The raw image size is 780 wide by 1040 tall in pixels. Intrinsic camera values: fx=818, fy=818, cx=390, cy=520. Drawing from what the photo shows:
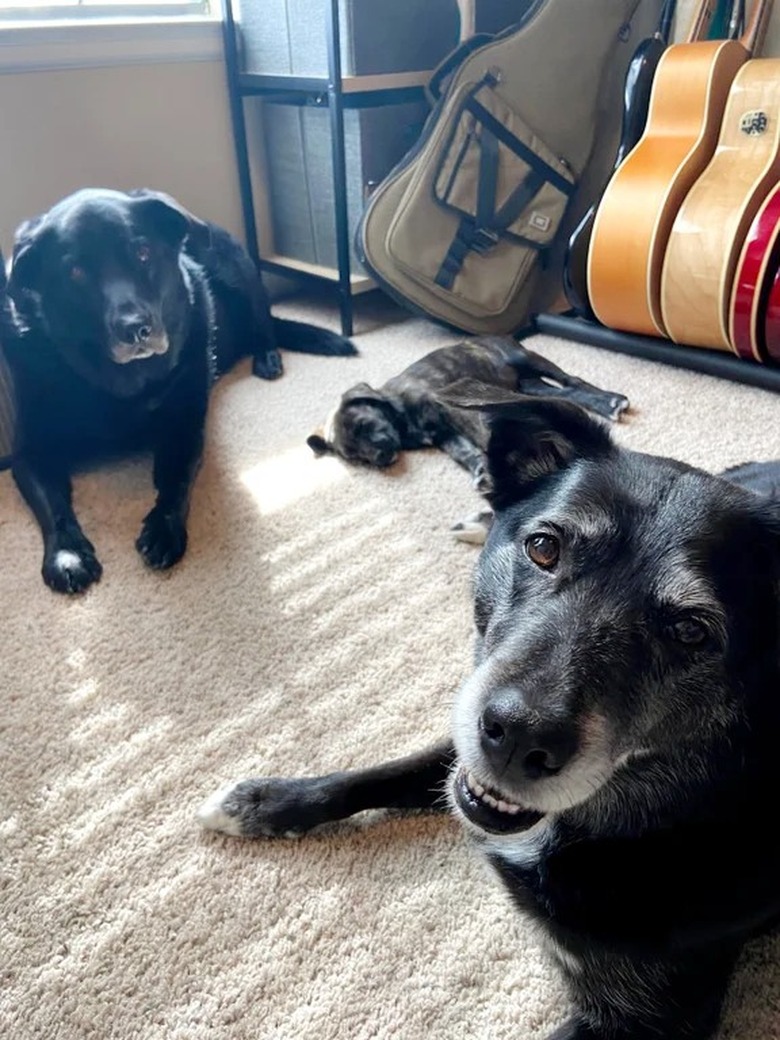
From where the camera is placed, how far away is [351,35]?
2389 mm

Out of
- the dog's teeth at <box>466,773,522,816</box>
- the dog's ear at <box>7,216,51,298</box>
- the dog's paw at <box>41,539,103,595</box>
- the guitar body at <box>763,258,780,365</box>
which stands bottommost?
the dog's paw at <box>41,539,103,595</box>

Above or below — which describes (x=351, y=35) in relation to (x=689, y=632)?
above

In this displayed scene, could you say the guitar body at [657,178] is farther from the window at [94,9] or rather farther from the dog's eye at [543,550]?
the dog's eye at [543,550]

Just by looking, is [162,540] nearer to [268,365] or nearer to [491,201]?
[268,365]

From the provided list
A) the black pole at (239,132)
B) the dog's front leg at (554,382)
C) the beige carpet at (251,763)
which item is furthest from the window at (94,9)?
the dog's front leg at (554,382)

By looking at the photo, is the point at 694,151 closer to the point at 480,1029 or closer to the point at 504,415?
the point at 504,415

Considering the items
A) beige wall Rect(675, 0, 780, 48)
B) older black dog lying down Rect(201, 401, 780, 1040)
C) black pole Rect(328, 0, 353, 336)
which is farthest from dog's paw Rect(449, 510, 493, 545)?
beige wall Rect(675, 0, 780, 48)

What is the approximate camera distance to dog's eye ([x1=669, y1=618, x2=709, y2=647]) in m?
0.80

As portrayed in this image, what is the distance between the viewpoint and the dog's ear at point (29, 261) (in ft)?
6.03

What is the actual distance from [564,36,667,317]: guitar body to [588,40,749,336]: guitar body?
0.15ft

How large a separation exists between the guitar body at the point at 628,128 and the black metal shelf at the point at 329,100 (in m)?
0.65

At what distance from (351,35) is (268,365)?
0.98m

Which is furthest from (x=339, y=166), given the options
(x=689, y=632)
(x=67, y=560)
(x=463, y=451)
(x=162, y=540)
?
(x=689, y=632)

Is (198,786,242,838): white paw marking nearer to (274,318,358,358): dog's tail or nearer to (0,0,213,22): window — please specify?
(274,318,358,358): dog's tail
